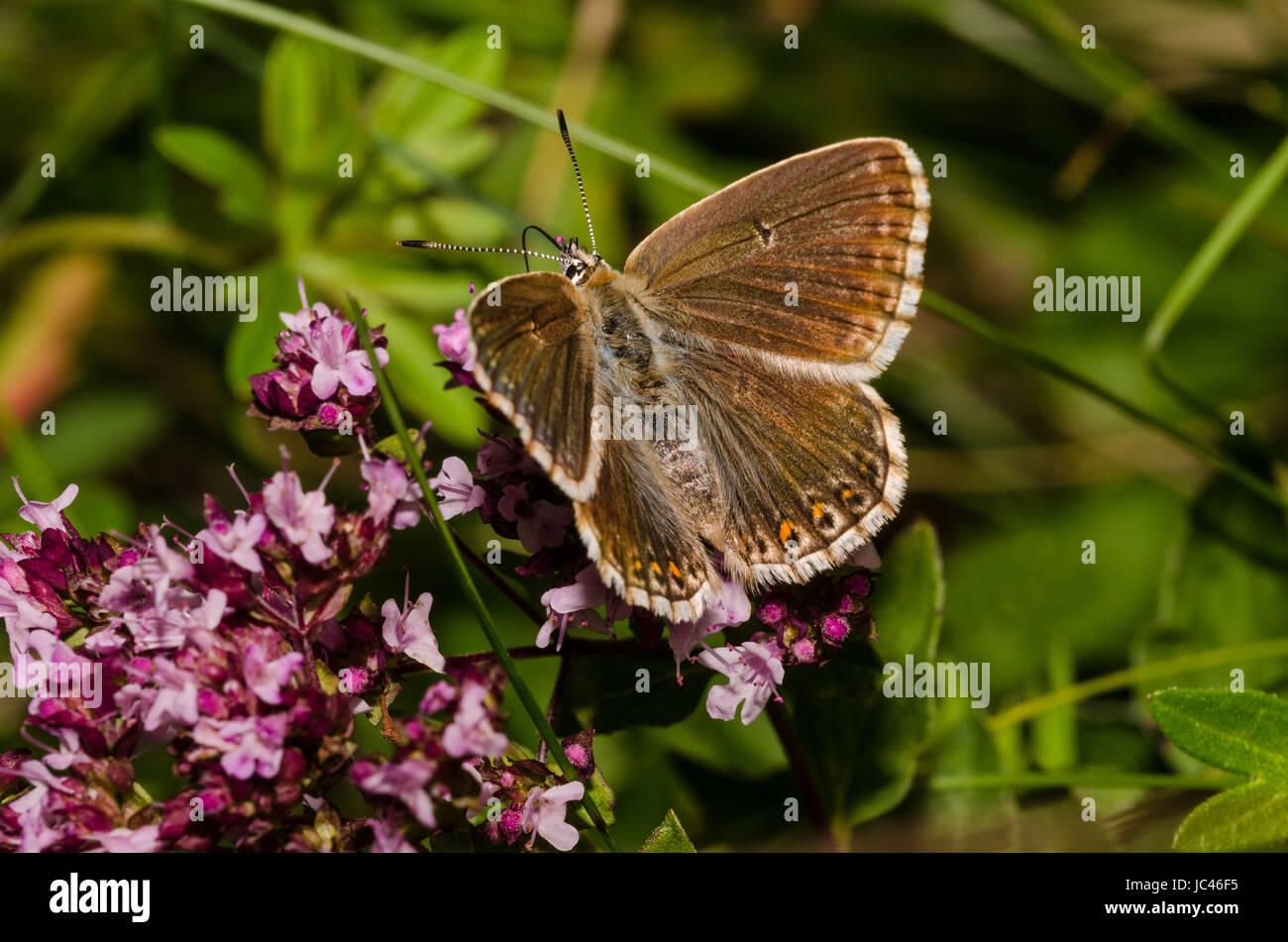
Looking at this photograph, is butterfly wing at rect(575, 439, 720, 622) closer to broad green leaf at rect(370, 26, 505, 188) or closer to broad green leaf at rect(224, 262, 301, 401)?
broad green leaf at rect(224, 262, 301, 401)

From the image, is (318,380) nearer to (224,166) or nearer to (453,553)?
(453,553)

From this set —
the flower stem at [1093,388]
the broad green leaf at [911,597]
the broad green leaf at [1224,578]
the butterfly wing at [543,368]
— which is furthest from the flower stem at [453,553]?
the broad green leaf at [1224,578]

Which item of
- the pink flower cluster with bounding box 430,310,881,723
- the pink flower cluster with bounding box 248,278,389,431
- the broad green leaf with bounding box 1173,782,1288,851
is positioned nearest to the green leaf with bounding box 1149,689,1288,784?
the broad green leaf with bounding box 1173,782,1288,851

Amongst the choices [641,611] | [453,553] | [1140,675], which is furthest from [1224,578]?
[453,553]

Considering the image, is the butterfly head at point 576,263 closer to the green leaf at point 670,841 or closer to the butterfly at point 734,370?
the butterfly at point 734,370

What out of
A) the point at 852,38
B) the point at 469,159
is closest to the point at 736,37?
the point at 852,38

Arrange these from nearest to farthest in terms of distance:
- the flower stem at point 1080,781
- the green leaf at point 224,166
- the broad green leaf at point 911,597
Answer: the broad green leaf at point 911,597
the flower stem at point 1080,781
the green leaf at point 224,166
